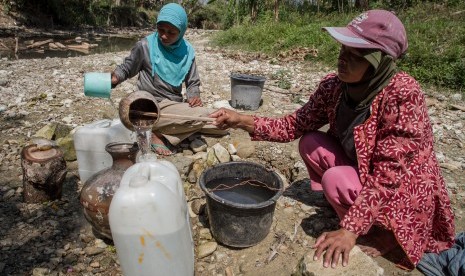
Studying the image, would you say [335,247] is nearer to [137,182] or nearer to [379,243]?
[379,243]

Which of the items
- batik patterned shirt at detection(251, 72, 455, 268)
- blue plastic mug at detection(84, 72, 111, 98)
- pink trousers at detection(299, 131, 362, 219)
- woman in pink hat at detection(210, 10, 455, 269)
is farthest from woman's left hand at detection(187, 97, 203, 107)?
batik patterned shirt at detection(251, 72, 455, 268)

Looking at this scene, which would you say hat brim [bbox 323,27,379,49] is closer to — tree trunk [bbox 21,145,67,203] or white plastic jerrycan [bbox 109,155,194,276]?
white plastic jerrycan [bbox 109,155,194,276]

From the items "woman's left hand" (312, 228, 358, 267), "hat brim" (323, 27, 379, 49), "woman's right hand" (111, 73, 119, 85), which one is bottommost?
"woman's left hand" (312, 228, 358, 267)

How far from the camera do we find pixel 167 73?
362 cm

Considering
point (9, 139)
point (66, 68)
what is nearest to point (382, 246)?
point (9, 139)

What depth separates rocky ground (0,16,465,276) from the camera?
2.10 m

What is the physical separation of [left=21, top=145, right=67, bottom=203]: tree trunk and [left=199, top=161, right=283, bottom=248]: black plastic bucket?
116 centimetres

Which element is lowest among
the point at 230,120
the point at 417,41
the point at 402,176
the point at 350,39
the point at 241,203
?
the point at 241,203

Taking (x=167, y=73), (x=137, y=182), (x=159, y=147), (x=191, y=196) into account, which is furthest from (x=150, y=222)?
Result: (x=167, y=73)

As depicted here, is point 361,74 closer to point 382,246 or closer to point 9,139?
point 382,246

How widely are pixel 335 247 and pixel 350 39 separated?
40.3 inches

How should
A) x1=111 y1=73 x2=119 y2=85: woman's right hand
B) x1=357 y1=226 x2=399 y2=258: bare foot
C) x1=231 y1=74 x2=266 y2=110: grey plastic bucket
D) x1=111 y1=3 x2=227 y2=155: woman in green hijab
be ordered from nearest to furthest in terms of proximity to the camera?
x1=357 y1=226 x2=399 y2=258: bare foot, x1=111 y1=73 x2=119 y2=85: woman's right hand, x1=111 y1=3 x2=227 y2=155: woman in green hijab, x1=231 y1=74 x2=266 y2=110: grey plastic bucket

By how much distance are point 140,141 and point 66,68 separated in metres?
5.37

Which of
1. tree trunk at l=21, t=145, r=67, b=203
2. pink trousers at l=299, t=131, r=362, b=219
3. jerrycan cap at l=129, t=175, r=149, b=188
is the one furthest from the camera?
tree trunk at l=21, t=145, r=67, b=203
